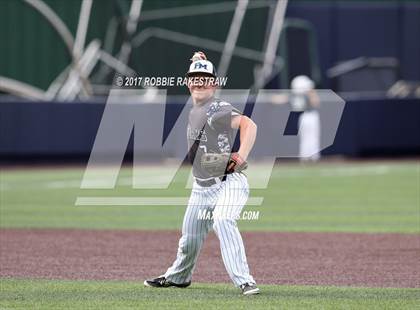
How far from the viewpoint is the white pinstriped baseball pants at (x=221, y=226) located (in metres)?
8.88

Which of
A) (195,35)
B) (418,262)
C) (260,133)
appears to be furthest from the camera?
(195,35)

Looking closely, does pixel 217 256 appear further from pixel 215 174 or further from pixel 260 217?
pixel 260 217

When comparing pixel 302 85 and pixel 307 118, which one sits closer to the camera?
pixel 307 118

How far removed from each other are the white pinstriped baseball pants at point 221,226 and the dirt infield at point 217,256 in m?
0.99

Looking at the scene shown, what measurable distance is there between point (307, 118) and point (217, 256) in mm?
15204

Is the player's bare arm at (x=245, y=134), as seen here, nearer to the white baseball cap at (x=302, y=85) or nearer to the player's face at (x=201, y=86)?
the player's face at (x=201, y=86)

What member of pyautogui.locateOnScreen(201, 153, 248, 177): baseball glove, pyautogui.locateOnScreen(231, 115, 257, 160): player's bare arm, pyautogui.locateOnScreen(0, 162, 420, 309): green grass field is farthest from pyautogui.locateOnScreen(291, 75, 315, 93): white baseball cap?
pyautogui.locateOnScreen(231, 115, 257, 160): player's bare arm

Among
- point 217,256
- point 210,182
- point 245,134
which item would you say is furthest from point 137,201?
point 245,134

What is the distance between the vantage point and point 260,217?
17031 mm

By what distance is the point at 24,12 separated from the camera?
30.9m

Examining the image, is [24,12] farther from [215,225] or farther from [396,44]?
[215,225]

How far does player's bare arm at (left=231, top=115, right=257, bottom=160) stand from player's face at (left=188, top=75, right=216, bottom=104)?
319 millimetres

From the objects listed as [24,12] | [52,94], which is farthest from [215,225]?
[24,12]

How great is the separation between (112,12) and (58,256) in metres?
20.4
